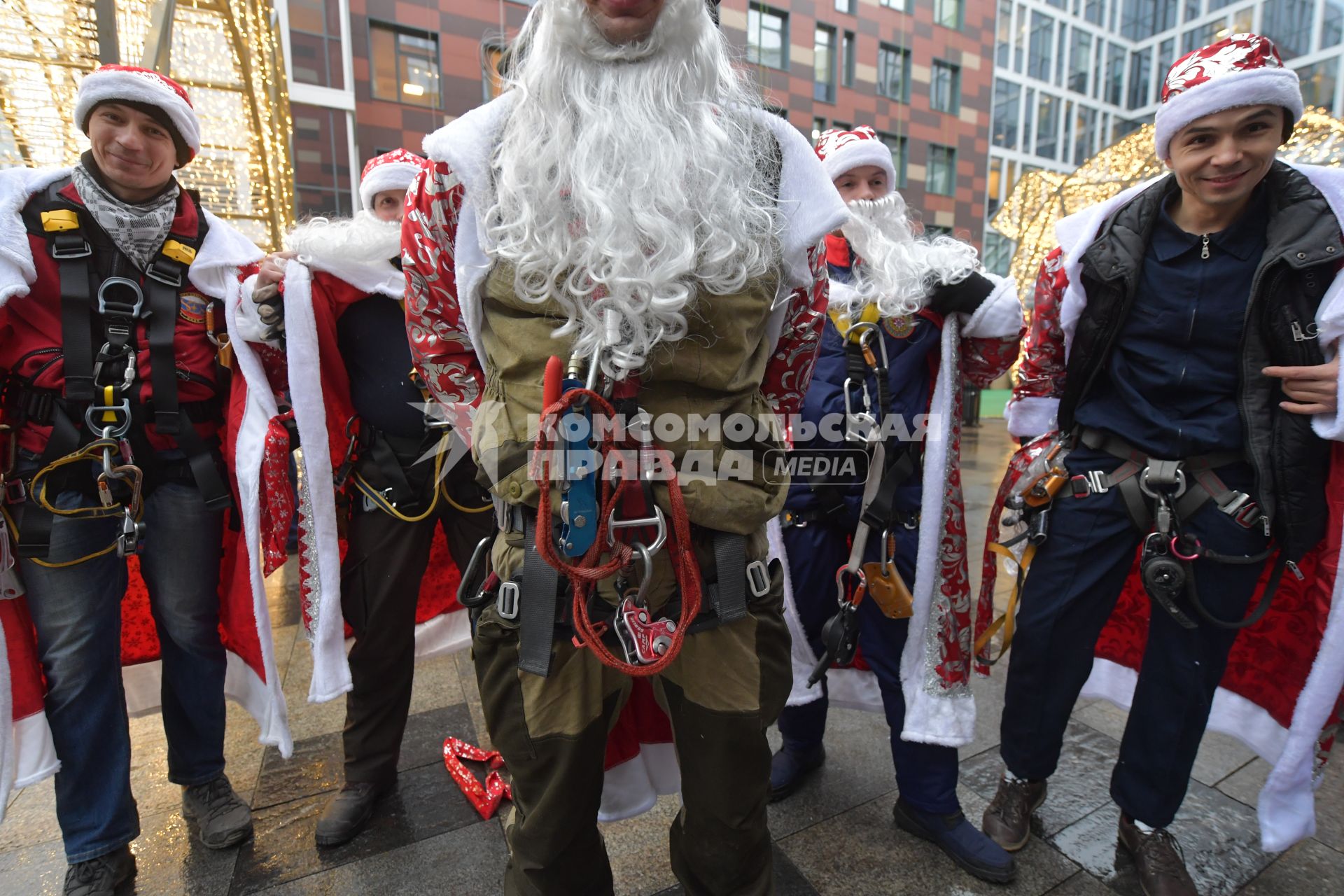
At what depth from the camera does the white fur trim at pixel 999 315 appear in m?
1.89

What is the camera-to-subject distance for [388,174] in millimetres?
2383

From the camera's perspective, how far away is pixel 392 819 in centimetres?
212

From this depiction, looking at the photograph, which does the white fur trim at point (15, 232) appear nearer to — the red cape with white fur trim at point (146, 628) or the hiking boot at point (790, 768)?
the red cape with white fur trim at point (146, 628)

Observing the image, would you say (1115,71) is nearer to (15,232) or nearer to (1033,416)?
(1033,416)

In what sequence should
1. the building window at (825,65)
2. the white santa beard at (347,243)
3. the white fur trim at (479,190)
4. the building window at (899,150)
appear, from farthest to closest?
the building window at (899,150) → the building window at (825,65) → the white santa beard at (347,243) → the white fur trim at (479,190)

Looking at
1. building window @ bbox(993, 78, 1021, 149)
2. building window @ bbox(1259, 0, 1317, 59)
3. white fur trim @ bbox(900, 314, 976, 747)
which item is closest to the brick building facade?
building window @ bbox(993, 78, 1021, 149)

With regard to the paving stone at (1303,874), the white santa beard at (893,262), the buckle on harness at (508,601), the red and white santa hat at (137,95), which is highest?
the red and white santa hat at (137,95)

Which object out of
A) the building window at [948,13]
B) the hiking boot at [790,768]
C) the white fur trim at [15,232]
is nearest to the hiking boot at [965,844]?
the hiking boot at [790,768]

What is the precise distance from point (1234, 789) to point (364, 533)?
299 cm

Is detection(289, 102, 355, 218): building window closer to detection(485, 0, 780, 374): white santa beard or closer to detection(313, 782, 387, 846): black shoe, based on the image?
detection(313, 782, 387, 846): black shoe

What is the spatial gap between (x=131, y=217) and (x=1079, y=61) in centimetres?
3118

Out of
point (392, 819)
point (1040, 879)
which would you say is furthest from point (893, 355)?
point (392, 819)

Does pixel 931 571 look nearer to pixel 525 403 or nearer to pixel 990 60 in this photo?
pixel 525 403

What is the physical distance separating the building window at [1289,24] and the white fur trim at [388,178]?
1633 centimetres
